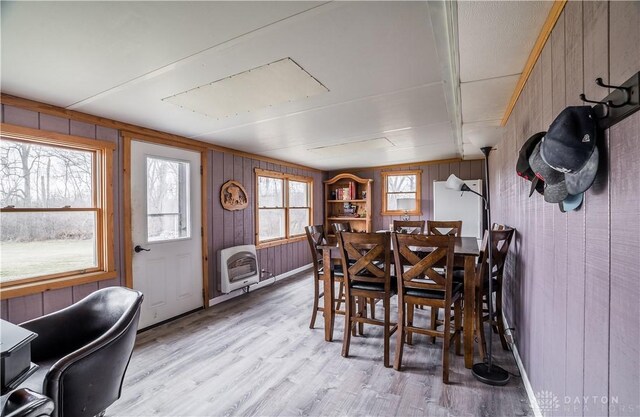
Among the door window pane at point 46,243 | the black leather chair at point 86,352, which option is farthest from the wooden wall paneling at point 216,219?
the black leather chair at point 86,352

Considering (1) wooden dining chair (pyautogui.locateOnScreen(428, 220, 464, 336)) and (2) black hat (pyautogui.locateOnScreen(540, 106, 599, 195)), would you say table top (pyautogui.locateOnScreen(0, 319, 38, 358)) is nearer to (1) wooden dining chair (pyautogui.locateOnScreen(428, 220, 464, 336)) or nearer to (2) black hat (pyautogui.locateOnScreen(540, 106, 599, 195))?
(2) black hat (pyautogui.locateOnScreen(540, 106, 599, 195))

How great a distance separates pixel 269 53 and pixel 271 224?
12.4ft

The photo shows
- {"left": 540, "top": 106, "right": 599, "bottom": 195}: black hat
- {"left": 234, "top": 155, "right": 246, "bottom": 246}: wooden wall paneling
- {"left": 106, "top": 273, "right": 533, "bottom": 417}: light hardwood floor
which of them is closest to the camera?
{"left": 540, "top": 106, "right": 599, "bottom": 195}: black hat

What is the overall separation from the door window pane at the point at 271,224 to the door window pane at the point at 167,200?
4.67 feet

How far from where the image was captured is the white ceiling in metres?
1.32

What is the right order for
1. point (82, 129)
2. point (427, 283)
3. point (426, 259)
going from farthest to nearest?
point (82, 129) → point (427, 283) → point (426, 259)

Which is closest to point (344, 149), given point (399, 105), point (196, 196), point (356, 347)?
point (399, 105)

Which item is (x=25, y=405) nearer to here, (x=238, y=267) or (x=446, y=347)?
(x=446, y=347)

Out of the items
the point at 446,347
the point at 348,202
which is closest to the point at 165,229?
the point at 446,347

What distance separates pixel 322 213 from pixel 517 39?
17.2 feet

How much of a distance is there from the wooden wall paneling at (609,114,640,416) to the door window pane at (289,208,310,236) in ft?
16.3

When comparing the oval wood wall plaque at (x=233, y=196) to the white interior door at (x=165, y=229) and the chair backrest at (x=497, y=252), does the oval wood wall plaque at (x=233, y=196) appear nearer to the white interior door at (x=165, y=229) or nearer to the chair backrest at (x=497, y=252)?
the white interior door at (x=165, y=229)

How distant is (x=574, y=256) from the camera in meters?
1.20

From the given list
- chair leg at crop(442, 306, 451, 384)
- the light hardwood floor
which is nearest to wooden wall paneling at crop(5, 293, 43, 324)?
the light hardwood floor
